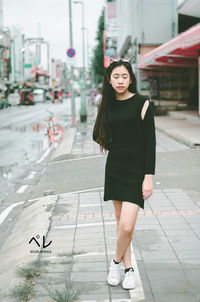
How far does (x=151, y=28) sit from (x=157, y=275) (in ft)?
88.1

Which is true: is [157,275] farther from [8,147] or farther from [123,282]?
[8,147]

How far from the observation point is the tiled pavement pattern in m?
3.65

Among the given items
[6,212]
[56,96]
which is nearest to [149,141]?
[6,212]

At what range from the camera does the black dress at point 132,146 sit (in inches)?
140

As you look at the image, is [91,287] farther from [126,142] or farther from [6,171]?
[6,171]

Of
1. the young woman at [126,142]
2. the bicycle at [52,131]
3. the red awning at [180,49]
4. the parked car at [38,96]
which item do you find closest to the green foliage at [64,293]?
the young woman at [126,142]

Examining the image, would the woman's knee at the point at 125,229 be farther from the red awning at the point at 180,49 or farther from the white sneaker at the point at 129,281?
the red awning at the point at 180,49

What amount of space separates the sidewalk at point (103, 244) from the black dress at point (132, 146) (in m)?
0.75

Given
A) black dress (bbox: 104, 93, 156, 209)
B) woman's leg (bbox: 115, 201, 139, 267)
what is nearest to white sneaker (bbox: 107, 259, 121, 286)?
woman's leg (bbox: 115, 201, 139, 267)

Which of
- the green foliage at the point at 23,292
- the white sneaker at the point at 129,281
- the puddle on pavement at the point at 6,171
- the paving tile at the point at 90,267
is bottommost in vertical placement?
the puddle on pavement at the point at 6,171

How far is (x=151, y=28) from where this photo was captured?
29156 millimetres

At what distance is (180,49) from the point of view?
17812 millimetres

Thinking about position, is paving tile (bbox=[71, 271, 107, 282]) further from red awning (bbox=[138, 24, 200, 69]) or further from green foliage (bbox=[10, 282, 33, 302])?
red awning (bbox=[138, 24, 200, 69])

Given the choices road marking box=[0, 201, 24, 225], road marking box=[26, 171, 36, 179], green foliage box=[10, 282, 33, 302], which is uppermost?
green foliage box=[10, 282, 33, 302]
